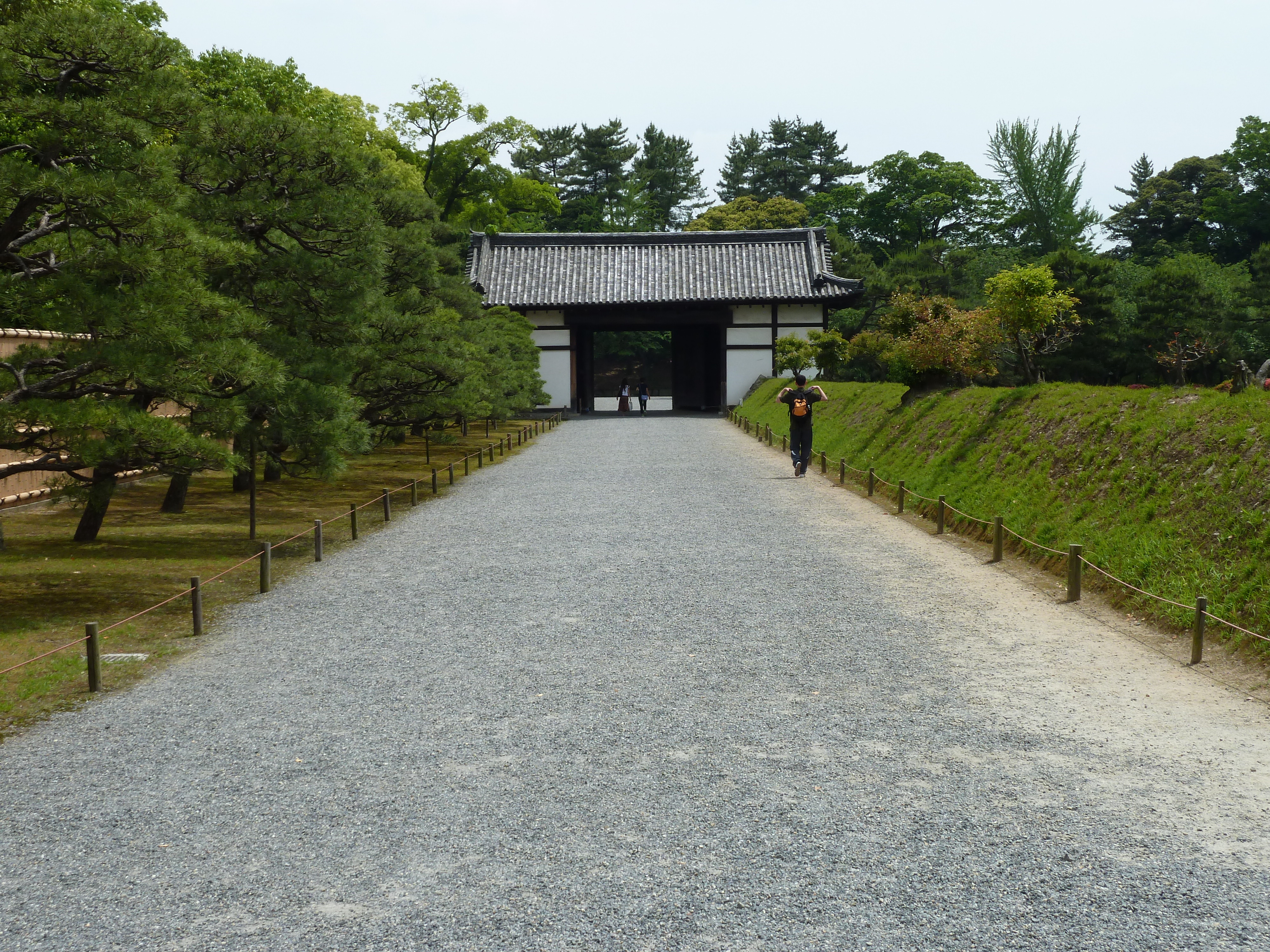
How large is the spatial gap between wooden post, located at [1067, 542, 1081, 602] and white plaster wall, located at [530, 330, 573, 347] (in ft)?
94.7

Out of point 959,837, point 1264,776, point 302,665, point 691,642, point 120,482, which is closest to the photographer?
point 959,837

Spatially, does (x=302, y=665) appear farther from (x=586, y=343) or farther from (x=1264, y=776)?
(x=586, y=343)

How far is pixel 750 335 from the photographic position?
3638 cm

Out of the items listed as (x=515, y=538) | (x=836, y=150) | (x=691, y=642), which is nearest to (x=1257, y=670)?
(x=691, y=642)

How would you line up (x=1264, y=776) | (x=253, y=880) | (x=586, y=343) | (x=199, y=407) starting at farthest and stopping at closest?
(x=586, y=343)
(x=199, y=407)
(x=1264, y=776)
(x=253, y=880)

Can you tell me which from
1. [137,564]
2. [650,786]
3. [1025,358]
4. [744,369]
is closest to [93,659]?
[650,786]

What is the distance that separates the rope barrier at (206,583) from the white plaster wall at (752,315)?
1968cm

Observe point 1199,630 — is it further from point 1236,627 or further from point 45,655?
point 45,655

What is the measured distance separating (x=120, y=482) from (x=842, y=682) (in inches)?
559

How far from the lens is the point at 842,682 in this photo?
642 centimetres

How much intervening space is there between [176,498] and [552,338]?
75.4 ft

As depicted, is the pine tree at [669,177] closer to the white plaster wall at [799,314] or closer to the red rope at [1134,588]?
the white plaster wall at [799,314]

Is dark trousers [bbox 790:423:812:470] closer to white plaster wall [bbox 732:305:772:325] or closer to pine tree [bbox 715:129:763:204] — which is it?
white plaster wall [bbox 732:305:772:325]

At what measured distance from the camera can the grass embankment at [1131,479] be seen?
7.73 metres
